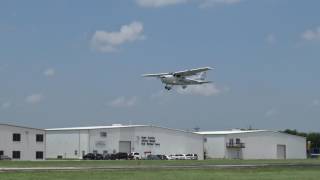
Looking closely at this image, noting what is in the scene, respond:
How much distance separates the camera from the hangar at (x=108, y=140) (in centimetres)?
13538

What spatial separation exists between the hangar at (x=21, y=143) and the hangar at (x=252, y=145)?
52686 mm

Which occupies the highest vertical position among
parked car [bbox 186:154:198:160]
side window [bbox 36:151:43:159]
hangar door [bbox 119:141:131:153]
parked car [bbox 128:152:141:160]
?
hangar door [bbox 119:141:131:153]

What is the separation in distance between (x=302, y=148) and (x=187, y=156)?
161ft

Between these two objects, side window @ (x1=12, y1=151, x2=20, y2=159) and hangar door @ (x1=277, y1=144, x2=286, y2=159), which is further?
hangar door @ (x1=277, y1=144, x2=286, y2=159)

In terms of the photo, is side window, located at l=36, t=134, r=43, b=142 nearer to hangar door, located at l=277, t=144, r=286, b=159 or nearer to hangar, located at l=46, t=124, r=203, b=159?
hangar, located at l=46, t=124, r=203, b=159

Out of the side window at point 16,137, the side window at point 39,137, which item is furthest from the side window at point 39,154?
the side window at point 16,137

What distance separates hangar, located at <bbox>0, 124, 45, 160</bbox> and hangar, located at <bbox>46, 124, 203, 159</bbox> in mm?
14991

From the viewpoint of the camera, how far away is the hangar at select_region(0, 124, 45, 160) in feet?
372

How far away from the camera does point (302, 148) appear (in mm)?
175500

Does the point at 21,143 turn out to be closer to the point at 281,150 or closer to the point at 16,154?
the point at 16,154

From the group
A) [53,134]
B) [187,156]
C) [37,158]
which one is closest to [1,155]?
[37,158]

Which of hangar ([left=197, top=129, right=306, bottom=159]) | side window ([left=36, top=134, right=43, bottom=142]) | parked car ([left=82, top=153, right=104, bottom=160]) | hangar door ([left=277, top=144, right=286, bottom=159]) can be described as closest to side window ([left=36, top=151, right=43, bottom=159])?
side window ([left=36, top=134, right=43, bottom=142])

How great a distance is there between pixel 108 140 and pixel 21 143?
25.2 meters

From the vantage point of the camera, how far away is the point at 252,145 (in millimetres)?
164375
